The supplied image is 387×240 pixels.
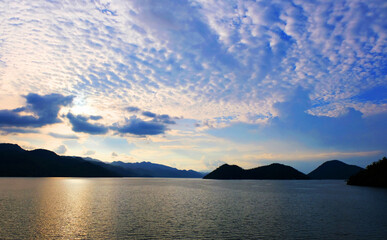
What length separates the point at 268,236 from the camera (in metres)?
46.4

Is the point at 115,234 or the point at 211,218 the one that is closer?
the point at 115,234

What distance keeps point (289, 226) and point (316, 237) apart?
971cm

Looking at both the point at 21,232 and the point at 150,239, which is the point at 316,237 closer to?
the point at 150,239

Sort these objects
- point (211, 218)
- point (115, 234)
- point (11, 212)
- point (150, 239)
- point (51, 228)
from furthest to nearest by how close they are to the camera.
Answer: point (11, 212)
point (211, 218)
point (51, 228)
point (115, 234)
point (150, 239)

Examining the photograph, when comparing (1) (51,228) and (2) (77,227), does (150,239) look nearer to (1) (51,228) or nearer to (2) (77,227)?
(2) (77,227)

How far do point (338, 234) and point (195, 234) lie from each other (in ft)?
95.7

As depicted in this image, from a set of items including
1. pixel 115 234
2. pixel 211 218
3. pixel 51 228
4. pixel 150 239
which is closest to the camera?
pixel 150 239

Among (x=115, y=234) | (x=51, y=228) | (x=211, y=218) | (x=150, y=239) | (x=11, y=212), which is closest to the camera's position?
(x=150, y=239)

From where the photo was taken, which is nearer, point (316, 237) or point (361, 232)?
Result: point (316, 237)

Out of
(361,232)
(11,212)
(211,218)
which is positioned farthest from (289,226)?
(11,212)

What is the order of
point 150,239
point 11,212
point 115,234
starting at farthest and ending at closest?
point 11,212
point 115,234
point 150,239

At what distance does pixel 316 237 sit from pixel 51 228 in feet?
183

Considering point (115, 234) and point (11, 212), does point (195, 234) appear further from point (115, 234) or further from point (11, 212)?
point (11, 212)

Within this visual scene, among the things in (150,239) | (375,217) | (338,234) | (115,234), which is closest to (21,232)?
(115,234)
